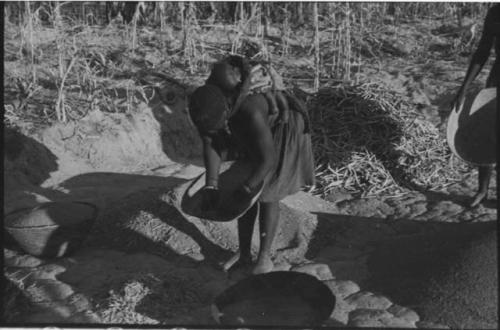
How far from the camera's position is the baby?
123 inches

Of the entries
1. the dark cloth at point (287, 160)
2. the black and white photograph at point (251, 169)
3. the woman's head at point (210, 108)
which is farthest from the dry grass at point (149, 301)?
the woman's head at point (210, 108)

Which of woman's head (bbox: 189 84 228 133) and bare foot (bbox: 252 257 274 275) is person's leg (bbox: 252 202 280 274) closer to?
bare foot (bbox: 252 257 274 275)

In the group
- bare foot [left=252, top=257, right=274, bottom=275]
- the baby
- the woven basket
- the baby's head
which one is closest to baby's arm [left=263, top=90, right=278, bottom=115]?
the baby

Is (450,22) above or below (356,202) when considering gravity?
above

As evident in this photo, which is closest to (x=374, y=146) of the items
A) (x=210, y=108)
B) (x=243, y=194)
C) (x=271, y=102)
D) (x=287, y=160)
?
(x=287, y=160)

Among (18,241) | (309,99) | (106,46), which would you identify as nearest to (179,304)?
(18,241)

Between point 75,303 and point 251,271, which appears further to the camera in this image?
point 251,271

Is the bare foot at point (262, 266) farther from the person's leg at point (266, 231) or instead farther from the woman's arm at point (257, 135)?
the woman's arm at point (257, 135)

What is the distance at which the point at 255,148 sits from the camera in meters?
3.13

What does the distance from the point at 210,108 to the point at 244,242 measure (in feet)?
2.71

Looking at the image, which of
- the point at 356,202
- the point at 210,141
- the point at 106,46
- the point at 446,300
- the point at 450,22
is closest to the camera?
the point at 446,300

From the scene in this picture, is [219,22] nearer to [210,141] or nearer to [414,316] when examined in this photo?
[210,141]

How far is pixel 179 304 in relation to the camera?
10.4 feet

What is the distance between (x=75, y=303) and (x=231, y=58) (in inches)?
56.1
